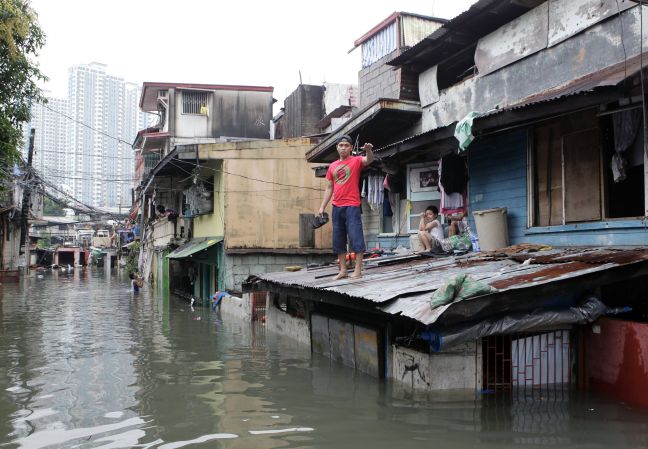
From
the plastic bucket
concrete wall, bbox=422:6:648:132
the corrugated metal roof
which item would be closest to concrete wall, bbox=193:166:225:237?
concrete wall, bbox=422:6:648:132

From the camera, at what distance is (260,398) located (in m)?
7.07

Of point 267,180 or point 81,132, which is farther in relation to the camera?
point 81,132

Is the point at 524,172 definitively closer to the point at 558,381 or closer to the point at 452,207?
the point at 452,207

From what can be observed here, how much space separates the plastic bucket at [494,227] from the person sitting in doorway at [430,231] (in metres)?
1.13

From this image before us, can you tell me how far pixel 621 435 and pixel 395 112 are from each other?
9145 mm

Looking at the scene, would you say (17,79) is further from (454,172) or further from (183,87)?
(183,87)

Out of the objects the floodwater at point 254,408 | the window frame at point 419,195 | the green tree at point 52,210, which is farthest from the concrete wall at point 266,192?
the green tree at point 52,210

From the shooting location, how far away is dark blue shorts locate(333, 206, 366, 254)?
8.49 m

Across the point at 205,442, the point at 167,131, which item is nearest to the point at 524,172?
the point at 205,442

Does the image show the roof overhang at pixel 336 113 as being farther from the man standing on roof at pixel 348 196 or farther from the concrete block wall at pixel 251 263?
the man standing on roof at pixel 348 196

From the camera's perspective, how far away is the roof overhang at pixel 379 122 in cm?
1274

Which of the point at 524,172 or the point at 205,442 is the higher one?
the point at 524,172

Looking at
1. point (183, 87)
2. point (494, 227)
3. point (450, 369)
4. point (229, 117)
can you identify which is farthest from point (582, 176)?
point (183, 87)

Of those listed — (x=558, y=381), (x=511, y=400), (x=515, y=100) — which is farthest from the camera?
(x=515, y=100)
